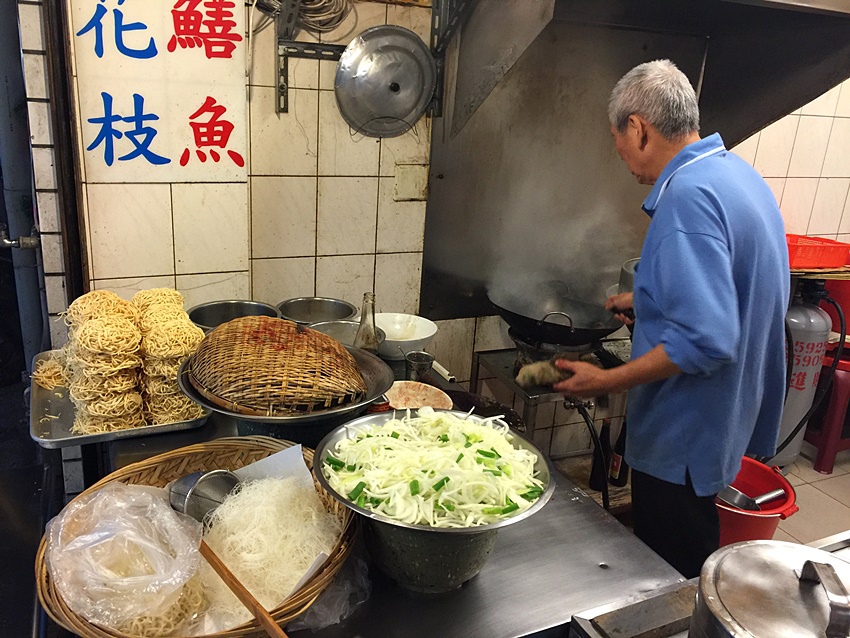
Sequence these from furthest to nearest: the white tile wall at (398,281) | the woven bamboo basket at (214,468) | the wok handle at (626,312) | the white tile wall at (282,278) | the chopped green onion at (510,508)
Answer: the white tile wall at (398,281), the white tile wall at (282,278), the wok handle at (626,312), the chopped green onion at (510,508), the woven bamboo basket at (214,468)

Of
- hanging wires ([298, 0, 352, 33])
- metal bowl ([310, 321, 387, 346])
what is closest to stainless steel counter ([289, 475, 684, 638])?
metal bowl ([310, 321, 387, 346])

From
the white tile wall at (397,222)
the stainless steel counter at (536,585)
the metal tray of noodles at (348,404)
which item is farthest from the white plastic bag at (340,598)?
the white tile wall at (397,222)

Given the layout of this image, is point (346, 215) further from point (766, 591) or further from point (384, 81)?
point (766, 591)

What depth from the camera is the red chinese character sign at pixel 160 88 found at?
2.08 meters

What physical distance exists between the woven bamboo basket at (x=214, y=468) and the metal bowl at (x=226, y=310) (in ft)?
3.03

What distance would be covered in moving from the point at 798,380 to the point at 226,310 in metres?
3.22

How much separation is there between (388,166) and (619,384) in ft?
4.84

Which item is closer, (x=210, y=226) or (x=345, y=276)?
(x=210, y=226)

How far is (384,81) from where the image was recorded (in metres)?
2.62

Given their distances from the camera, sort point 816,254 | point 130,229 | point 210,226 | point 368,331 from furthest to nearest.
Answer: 1. point 816,254
2. point 210,226
3. point 130,229
4. point 368,331

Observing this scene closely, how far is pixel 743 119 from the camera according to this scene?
10.8 feet

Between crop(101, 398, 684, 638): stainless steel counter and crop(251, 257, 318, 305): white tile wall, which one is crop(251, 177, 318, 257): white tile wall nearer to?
crop(251, 257, 318, 305): white tile wall

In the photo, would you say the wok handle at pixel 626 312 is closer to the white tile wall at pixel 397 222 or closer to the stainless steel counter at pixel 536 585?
the white tile wall at pixel 397 222

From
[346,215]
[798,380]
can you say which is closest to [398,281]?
[346,215]
